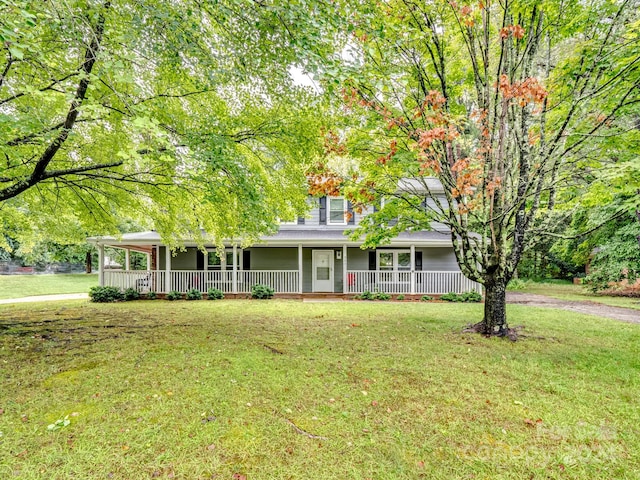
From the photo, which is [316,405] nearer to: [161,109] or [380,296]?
[161,109]

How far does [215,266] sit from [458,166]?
13026 millimetres

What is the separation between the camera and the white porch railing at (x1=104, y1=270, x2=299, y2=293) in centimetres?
1392

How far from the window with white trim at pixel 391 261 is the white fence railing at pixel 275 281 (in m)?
0.88

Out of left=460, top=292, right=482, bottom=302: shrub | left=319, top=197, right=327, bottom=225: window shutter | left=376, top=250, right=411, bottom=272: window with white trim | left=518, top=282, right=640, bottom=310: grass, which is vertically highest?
left=319, top=197, right=327, bottom=225: window shutter

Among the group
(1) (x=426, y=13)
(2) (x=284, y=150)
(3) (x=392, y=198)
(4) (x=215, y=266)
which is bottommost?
(4) (x=215, y=266)

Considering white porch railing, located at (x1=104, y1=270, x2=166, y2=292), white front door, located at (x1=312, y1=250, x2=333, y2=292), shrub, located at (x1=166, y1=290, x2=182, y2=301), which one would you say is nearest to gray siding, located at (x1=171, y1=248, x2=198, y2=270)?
white porch railing, located at (x1=104, y1=270, x2=166, y2=292)

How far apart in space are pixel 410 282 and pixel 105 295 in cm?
1307

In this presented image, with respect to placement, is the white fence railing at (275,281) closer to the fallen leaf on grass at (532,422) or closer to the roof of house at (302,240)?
the roof of house at (302,240)

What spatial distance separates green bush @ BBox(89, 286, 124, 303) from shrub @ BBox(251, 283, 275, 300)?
5.45 m

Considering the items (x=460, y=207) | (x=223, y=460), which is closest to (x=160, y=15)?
(x=223, y=460)

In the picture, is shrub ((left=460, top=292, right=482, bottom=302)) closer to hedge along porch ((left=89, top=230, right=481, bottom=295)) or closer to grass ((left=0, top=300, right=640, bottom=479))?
hedge along porch ((left=89, top=230, right=481, bottom=295))

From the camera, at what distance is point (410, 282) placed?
46.9 ft

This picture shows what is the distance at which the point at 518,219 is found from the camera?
6770 mm

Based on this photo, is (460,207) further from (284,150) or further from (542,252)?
(542,252)
